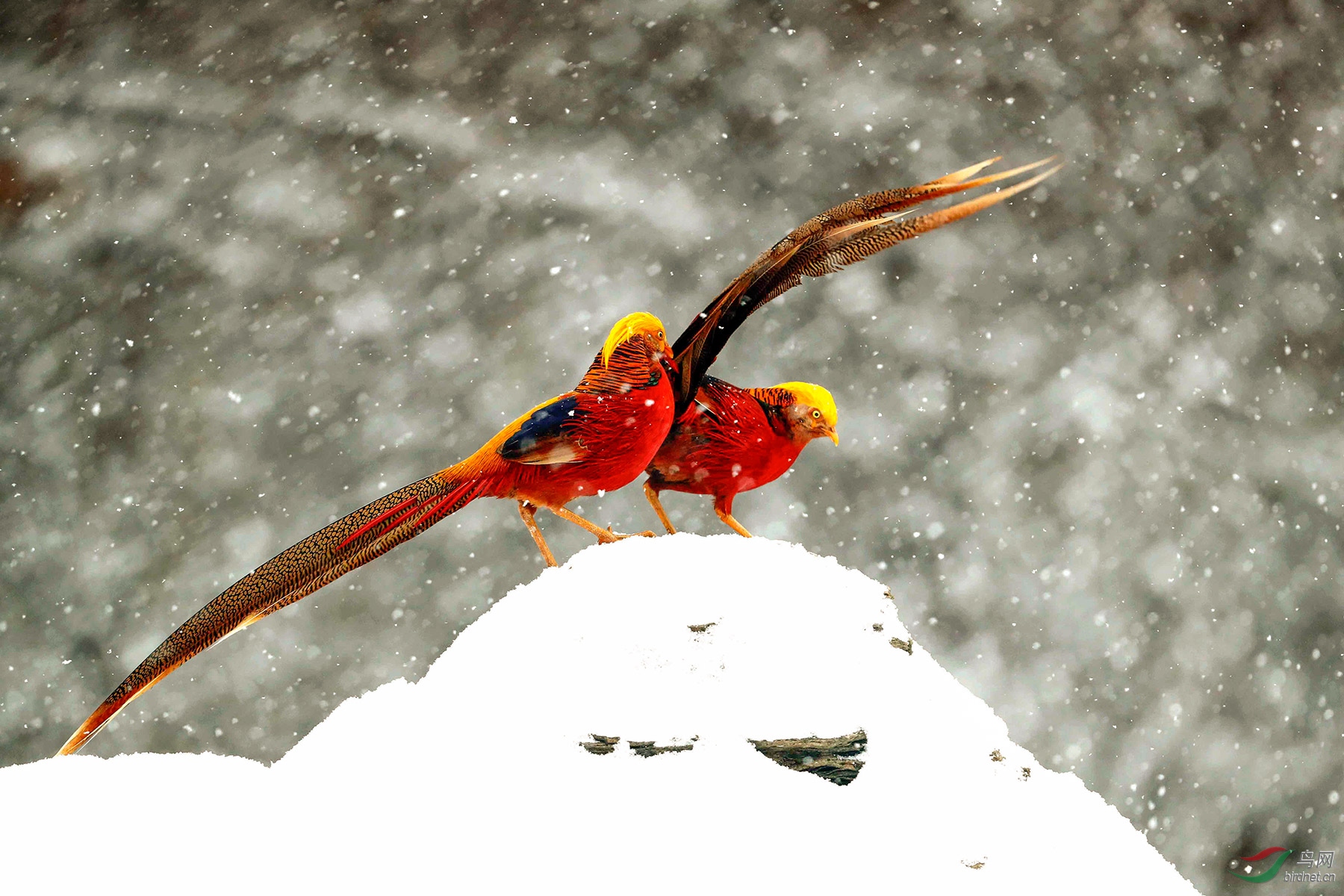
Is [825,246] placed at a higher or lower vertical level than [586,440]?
higher

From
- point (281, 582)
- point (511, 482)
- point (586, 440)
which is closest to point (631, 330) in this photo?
point (586, 440)

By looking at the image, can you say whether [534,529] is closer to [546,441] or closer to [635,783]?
[546,441]

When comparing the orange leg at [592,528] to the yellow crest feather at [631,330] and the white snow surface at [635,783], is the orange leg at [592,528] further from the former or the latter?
the yellow crest feather at [631,330]

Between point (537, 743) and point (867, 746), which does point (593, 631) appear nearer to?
point (537, 743)

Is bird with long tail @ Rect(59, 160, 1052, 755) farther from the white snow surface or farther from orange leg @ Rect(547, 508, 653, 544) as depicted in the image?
the white snow surface

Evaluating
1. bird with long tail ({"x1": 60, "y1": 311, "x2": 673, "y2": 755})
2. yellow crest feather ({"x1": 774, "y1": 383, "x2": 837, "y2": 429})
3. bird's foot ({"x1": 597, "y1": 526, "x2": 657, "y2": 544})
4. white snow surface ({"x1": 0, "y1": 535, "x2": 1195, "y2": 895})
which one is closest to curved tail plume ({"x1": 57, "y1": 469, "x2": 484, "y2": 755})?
bird with long tail ({"x1": 60, "y1": 311, "x2": 673, "y2": 755})

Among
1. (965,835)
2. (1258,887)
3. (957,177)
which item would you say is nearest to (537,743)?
(965,835)

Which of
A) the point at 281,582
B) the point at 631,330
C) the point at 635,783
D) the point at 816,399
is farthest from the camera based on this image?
the point at 816,399
